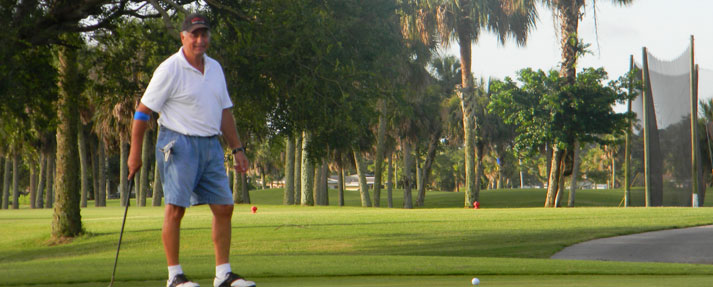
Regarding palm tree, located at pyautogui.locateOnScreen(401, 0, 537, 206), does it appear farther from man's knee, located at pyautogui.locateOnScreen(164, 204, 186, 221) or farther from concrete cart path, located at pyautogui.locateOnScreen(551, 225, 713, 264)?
man's knee, located at pyautogui.locateOnScreen(164, 204, 186, 221)

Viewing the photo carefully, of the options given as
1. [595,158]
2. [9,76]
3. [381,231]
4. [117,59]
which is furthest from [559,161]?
[595,158]

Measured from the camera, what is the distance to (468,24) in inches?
1452

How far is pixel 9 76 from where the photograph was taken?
10.7 m

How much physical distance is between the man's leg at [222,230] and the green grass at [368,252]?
1155mm

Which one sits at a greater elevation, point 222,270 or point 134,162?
point 134,162

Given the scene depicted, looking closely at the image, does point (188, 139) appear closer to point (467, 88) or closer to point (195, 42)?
point (195, 42)

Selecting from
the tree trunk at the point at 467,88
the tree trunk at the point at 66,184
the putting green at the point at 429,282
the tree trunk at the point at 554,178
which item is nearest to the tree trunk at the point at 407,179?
the tree trunk at the point at 467,88

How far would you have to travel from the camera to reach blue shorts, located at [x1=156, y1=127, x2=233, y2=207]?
5477 mm

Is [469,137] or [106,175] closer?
[469,137]

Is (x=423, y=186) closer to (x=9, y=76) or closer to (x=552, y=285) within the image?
(x=9, y=76)

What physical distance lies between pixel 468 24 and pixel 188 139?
32.6 meters

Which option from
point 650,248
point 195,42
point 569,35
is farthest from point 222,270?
point 569,35

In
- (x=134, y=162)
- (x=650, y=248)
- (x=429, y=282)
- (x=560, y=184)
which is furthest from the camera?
(x=560, y=184)

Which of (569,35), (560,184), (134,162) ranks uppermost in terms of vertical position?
(569,35)
